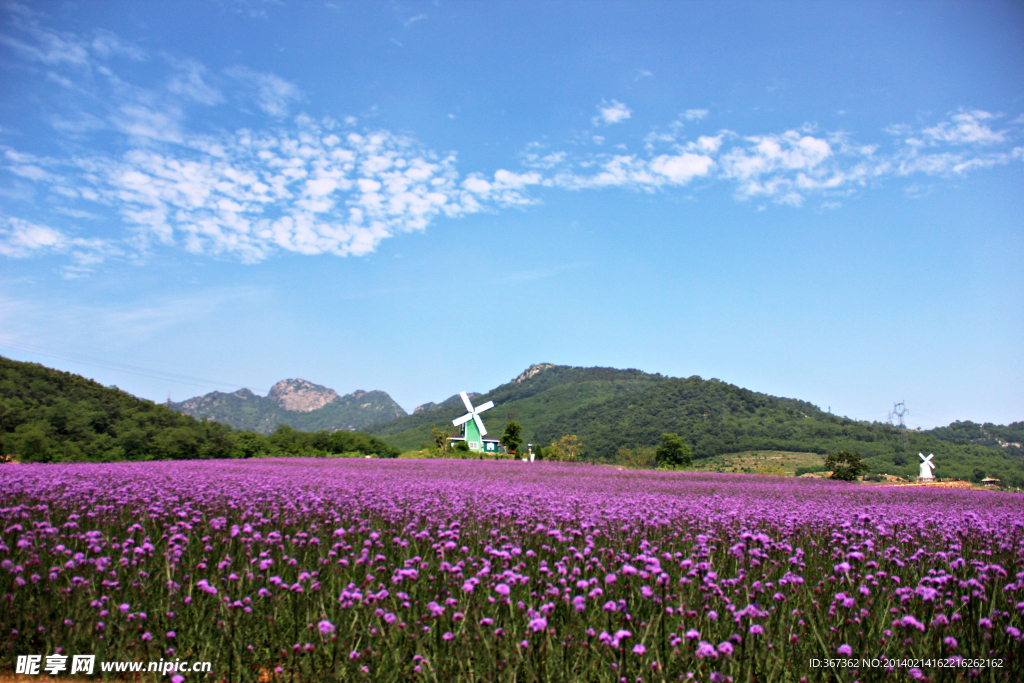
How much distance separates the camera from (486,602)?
4.09 m

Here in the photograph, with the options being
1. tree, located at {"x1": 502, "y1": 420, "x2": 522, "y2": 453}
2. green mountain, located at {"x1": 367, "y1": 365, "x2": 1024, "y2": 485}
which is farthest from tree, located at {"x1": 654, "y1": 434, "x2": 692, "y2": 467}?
tree, located at {"x1": 502, "y1": 420, "x2": 522, "y2": 453}

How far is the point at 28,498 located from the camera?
6.68m

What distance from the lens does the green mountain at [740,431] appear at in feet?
176

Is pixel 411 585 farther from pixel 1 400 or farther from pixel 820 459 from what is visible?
pixel 820 459

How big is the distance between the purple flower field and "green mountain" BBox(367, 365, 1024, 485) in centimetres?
3967

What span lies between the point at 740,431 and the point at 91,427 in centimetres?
9119

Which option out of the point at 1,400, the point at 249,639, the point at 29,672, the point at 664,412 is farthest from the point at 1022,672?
the point at 664,412

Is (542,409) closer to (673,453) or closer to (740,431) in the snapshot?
(740,431)

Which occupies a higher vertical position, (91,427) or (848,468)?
(91,427)
